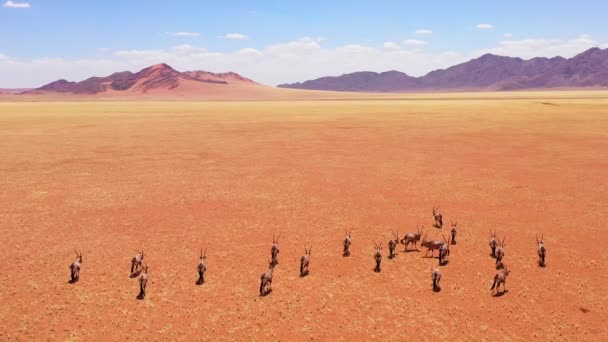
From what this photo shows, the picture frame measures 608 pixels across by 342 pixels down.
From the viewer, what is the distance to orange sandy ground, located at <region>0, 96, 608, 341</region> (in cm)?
1257

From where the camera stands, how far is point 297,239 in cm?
1880

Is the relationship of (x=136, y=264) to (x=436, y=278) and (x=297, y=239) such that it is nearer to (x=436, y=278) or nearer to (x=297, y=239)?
(x=297, y=239)

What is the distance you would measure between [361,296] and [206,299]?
463cm

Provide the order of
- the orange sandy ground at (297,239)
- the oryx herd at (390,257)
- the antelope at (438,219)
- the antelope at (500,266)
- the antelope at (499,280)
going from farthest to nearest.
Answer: the antelope at (438,219), the antelope at (500,266), the oryx herd at (390,257), the antelope at (499,280), the orange sandy ground at (297,239)

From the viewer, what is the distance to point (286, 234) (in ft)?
63.6

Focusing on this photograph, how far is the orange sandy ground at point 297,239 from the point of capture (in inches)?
495

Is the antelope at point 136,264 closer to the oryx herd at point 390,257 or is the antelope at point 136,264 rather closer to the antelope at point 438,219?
the oryx herd at point 390,257

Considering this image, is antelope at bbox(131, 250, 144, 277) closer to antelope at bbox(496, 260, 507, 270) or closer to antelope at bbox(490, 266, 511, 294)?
antelope at bbox(490, 266, 511, 294)

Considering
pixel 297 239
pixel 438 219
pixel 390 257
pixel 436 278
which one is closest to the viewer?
pixel 436 278

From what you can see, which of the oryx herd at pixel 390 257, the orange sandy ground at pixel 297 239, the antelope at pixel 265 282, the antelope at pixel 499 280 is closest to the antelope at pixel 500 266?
the oryx herd at pixel 390 257

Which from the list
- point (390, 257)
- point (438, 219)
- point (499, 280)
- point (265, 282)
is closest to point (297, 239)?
point (390, 257)

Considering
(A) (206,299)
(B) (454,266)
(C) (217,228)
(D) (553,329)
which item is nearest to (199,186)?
(C) (217,228)

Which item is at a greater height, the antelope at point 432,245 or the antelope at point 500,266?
the antelope at point 432,245

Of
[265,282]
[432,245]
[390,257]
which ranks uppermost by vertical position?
[432,245]
